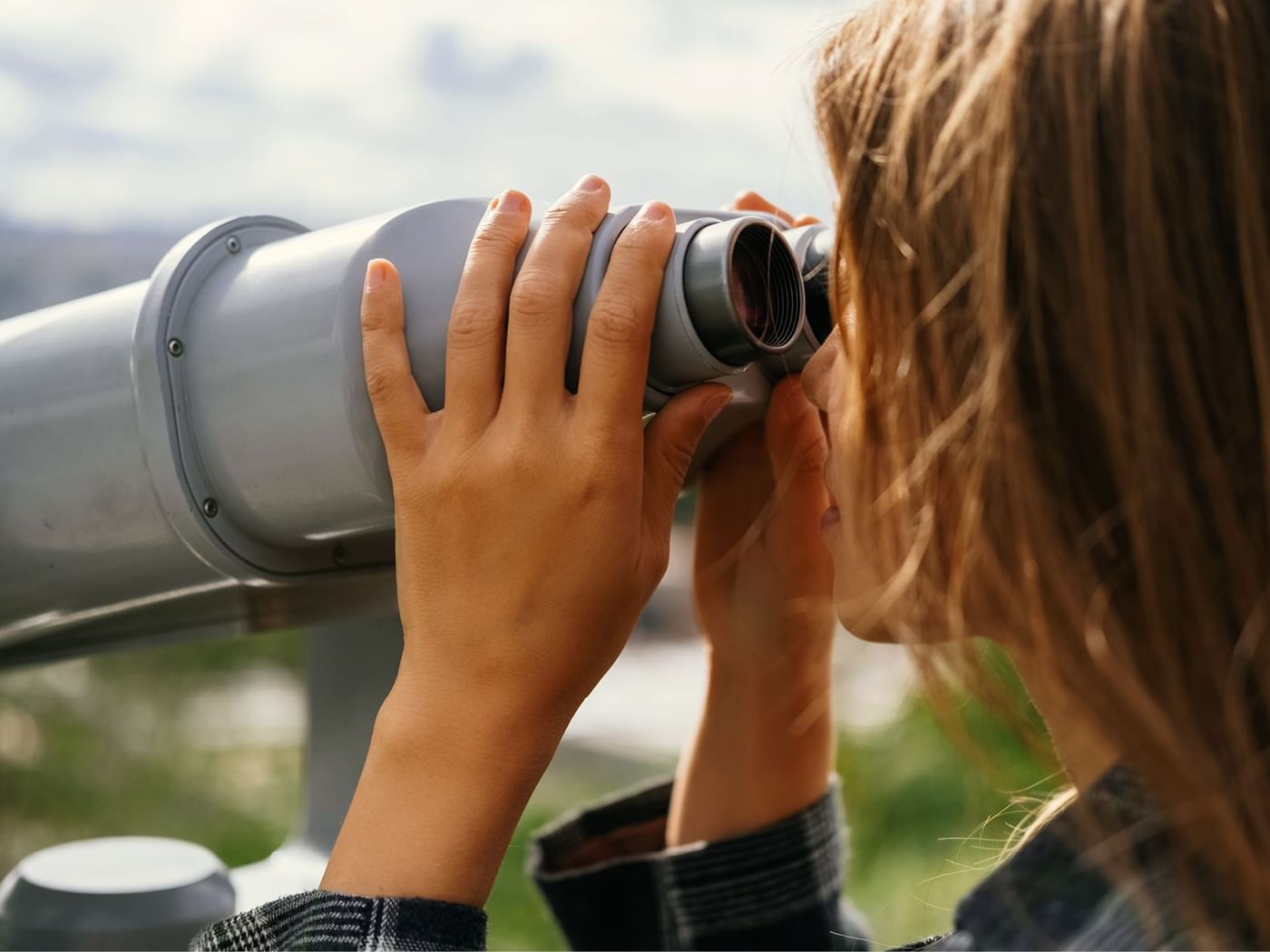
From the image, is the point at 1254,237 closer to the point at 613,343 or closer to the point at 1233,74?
the point at 1233,74

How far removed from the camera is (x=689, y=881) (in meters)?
0.98

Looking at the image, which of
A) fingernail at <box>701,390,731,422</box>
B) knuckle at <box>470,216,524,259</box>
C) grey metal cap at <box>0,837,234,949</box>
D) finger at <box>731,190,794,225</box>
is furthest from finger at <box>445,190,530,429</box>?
grey metal cap at <box>0,837,234,949</box>

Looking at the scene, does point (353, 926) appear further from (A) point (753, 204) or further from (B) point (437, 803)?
(A) point (753, 204)

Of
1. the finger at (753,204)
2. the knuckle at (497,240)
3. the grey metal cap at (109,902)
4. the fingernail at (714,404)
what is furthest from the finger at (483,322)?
the grey metal cap at (109,902)

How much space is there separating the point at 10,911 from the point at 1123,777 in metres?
0.65

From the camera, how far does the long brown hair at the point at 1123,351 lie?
22.7 inches

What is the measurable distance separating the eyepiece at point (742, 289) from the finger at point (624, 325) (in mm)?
18

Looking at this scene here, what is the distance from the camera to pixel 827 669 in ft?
3.33

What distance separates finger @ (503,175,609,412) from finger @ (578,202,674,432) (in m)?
0.02

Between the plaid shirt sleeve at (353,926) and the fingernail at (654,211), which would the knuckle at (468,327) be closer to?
the fingernail at (654,211)

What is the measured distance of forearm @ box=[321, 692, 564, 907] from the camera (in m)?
0.70

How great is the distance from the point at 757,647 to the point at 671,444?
0.95 ft

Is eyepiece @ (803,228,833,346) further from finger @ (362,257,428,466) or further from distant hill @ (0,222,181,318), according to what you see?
distant hill @ (0,222,181,318)

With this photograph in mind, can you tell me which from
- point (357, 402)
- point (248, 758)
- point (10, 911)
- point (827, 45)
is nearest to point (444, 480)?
point (357, 402)
